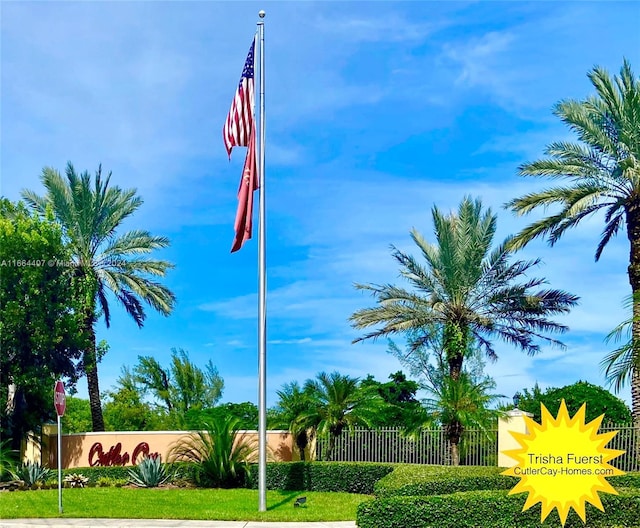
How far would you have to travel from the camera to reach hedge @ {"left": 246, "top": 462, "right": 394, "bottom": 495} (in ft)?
73.1

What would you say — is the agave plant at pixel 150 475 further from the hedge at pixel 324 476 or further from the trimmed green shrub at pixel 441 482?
the trimmed green shrub at pixel 441 482

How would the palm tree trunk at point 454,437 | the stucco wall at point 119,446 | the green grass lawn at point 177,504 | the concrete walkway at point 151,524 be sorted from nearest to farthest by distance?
the concrete walkway at point 151,524 < the green grass lawn at point 177,504 < the palm tree trunk at point 454,437 < the stucco wall at point 119,446

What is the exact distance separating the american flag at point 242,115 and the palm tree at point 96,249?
56.1 ft

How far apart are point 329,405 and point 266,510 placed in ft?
26.9

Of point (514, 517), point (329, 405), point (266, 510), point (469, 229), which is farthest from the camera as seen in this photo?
point (469, 229)

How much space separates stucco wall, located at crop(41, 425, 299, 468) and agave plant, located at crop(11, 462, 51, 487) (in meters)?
4.49

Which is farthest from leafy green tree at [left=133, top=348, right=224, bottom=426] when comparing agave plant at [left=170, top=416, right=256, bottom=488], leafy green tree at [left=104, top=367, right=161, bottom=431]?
agave plant at [left=170, top=416, right=256, bottom=488]

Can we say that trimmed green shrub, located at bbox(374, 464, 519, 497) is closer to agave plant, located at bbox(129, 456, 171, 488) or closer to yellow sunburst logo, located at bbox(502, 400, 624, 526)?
yellow sunburst logo, located at bbox(502, 400, 624, 526)

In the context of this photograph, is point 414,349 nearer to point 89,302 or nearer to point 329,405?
point 329,405

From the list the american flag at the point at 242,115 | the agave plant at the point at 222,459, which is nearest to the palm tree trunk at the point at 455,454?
the agave plant at the point at 222,459

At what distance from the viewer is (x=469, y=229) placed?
2984cm

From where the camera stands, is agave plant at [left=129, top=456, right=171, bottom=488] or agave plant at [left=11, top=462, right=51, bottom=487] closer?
agave plant at [left=11, top=462, right=51, bottom=487]

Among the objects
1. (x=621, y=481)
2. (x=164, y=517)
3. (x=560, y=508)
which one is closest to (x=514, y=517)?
(x=560, y=508)

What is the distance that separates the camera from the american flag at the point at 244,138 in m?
17.6
